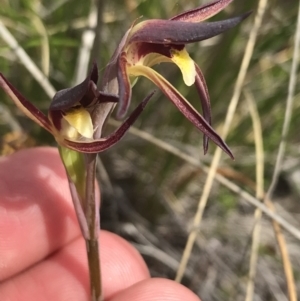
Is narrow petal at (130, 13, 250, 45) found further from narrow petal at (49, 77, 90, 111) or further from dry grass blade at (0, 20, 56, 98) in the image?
dry grass blade at (0, 20, 56, 98)

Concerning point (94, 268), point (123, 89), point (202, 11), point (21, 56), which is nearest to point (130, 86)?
point (123, 89)

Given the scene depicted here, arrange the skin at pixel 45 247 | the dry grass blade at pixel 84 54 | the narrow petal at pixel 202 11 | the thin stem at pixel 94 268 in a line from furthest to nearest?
the dry grass blade at pixel 84 54
the skin at pixel 45 247
the thin stem at pixel 94 268
the narrow petal at pixel 202 11

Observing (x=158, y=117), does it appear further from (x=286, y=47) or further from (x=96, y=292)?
(x=96, y=292)

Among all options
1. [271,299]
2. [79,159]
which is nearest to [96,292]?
[79,159]

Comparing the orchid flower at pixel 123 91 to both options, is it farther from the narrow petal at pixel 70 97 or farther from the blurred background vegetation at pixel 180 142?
the blurred background vegetation at pixel 180 142

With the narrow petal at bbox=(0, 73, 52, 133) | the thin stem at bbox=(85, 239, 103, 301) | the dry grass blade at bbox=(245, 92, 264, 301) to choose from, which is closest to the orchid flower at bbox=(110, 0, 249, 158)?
the narrow petal at bbox=(0, 73, 52, 133)

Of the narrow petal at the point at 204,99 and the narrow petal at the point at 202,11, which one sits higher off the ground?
the narrow petal at the point at 202,11

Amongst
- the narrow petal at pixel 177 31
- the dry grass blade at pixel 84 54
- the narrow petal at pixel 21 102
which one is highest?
the narrow petal at pixel 177 31

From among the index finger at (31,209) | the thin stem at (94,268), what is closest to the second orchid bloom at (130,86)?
the thin stem at (94,268)
